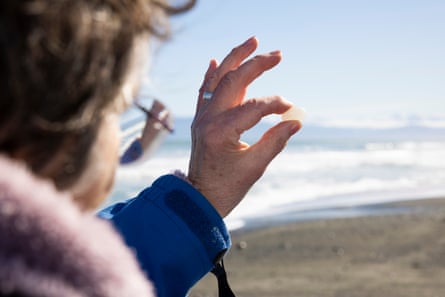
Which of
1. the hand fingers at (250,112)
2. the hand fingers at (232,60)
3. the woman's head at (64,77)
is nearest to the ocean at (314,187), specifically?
the hand fingers at (232,60)

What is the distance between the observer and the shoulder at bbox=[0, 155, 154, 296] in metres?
0.68

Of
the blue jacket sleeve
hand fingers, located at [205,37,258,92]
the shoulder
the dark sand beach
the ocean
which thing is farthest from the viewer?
the ocean

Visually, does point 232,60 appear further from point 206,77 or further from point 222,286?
point 222,286

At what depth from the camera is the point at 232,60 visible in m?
1.45

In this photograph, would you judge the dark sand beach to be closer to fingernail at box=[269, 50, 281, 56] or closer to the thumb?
the thumb

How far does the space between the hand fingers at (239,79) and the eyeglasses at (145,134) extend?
0.37 ft

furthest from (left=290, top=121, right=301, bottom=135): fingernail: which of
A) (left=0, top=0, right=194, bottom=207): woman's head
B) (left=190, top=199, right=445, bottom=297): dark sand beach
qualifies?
(left=190, top=199, right=445, bottom=297): dark sand beach

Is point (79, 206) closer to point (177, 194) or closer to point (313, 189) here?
point (177, 194)

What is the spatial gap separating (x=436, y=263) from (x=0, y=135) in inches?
340

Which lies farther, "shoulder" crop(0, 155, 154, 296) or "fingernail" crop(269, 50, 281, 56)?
"fingernail" crop(269, 50, 281, 56)

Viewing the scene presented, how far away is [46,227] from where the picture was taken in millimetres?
702

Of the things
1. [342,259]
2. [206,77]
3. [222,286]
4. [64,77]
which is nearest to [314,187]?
[342,259]

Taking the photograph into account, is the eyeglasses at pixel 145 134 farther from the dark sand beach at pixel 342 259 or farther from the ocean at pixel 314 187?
the ocean at pixel 314 187

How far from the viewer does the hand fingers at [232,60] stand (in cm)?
145
